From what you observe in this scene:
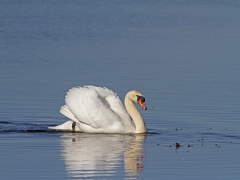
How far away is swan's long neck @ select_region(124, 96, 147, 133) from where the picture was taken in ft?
52.3

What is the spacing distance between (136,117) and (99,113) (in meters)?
0.73

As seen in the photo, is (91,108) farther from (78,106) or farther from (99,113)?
(78,106)

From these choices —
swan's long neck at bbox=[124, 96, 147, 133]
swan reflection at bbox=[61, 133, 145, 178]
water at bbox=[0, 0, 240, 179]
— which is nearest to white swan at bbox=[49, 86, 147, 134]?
swan's long neck at bbox=[124, 96, 147, 133]

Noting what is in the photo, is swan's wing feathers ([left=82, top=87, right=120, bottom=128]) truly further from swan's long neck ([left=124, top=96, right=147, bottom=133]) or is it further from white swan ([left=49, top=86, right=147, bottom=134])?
swan's long neck ([left=124, top=96, right=147, bottom=133])

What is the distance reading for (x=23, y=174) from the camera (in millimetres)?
11766

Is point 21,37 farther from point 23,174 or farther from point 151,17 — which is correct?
point 23,174

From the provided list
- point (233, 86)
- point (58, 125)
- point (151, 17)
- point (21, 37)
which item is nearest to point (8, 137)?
point (58, 125)

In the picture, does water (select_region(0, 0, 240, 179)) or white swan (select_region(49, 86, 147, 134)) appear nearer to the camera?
water (select_region(0, 0, 240, 179))

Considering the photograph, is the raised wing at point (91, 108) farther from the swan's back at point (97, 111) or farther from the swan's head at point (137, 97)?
the swan's head at point (137, 97)

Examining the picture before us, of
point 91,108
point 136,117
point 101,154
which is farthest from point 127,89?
point 101,154

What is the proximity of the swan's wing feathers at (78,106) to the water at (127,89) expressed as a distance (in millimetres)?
400

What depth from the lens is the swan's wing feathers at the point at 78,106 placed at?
638 inches

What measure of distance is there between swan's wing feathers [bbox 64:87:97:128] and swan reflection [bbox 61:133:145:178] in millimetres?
292

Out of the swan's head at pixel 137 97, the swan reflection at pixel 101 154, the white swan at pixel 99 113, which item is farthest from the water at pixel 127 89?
the swan's head at pixel 137 97
